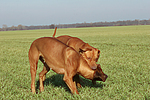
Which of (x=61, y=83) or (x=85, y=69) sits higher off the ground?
(x=85, y=69)

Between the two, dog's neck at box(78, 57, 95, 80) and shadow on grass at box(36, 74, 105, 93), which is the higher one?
dog's neck at box(78, 57, 95, 80)

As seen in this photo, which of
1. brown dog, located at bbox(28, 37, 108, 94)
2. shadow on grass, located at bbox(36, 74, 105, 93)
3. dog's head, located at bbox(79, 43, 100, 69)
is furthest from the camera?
shadow on grass, located at bbox(36, 74, 105, 93)

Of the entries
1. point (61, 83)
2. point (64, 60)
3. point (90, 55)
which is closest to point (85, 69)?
point (90, 55)

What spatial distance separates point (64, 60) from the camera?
418 cm

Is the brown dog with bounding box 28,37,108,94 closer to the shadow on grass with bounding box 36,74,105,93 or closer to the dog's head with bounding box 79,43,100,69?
the dog's head with bounding box 79,43,100,69

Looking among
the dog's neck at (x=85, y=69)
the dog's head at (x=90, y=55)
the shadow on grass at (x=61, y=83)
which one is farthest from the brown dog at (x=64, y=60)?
the shadow on grass at (x=61, y=83)

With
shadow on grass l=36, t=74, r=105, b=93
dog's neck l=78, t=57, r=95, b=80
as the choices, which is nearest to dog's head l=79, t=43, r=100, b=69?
dog's neck l=78, t=57, r=95, b=80

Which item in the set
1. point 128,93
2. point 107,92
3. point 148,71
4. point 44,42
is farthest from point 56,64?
point 148,71

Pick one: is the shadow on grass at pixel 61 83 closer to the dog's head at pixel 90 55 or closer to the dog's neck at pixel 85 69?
the dog's neck at pixel 85 69

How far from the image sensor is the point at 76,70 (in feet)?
13.5

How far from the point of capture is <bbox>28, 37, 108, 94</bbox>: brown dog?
4.03 m

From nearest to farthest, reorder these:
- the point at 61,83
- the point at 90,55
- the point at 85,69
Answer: the point at 85,69, the point at 90,55, the point at 61,83

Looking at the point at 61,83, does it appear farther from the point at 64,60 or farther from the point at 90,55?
the point at 90,55

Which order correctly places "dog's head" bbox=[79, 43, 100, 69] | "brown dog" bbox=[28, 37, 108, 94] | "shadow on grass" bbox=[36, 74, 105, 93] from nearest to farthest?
"brown dog" bbox=[28, 37, 108, 94]
"dog's head" bbox=[79, 43, 100, 69]
"shadow on grass" bbox=[36, 74, 105, 93]
